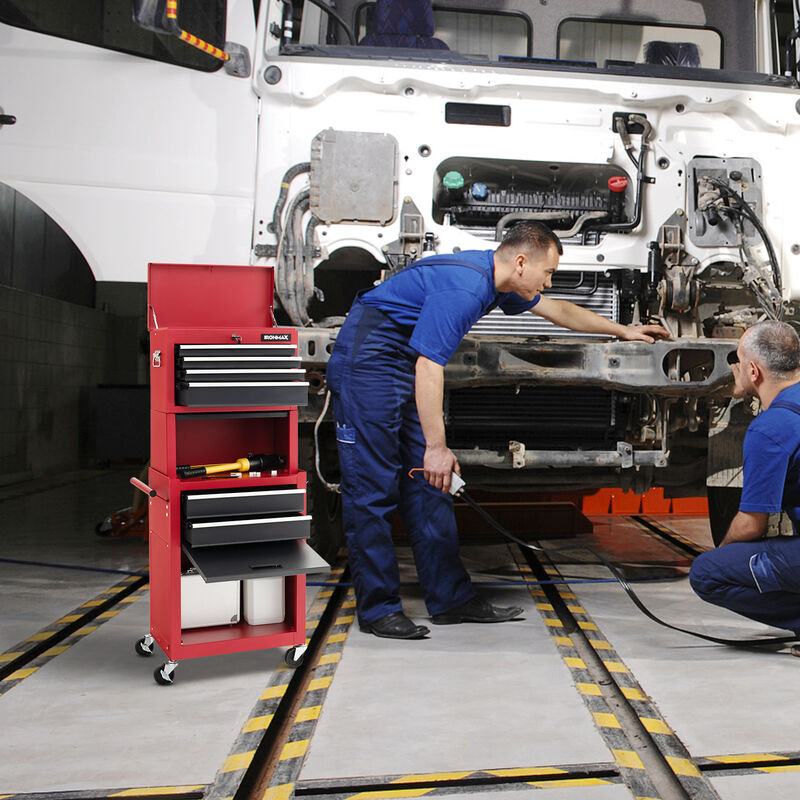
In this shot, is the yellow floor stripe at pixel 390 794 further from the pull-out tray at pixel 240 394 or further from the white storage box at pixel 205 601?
the pull-out tray at pixel 240 394

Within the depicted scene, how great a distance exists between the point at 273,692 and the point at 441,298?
1.55 meters

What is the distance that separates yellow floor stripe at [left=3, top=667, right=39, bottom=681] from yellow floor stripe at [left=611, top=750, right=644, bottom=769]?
6.48 ft

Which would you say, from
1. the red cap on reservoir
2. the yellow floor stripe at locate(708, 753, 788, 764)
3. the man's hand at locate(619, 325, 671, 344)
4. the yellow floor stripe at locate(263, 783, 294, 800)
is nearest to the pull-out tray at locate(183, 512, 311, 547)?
the yellow floor stripe at locate(263, 783, 294, 800)

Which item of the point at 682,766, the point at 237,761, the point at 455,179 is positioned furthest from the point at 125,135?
the point at 682,766

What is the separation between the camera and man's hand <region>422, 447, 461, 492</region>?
3340mm

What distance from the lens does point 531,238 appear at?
3.50 meters

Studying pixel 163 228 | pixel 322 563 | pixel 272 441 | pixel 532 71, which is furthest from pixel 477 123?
pixel 322 563

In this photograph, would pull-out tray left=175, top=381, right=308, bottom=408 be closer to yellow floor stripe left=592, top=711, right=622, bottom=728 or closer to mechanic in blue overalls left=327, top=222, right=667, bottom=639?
mechanic in blue overalls left=327, top=222, right=667, bottom=639

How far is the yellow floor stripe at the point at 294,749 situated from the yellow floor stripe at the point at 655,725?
0.98m

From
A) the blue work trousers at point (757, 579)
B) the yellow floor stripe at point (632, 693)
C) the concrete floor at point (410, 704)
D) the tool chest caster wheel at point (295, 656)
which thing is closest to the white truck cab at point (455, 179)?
the blue work trousers at point (757, 579)

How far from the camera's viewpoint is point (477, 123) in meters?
4.21

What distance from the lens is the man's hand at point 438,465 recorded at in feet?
11.0

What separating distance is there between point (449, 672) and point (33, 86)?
3.16 metres

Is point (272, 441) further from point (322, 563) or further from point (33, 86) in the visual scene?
point (33, 86)
